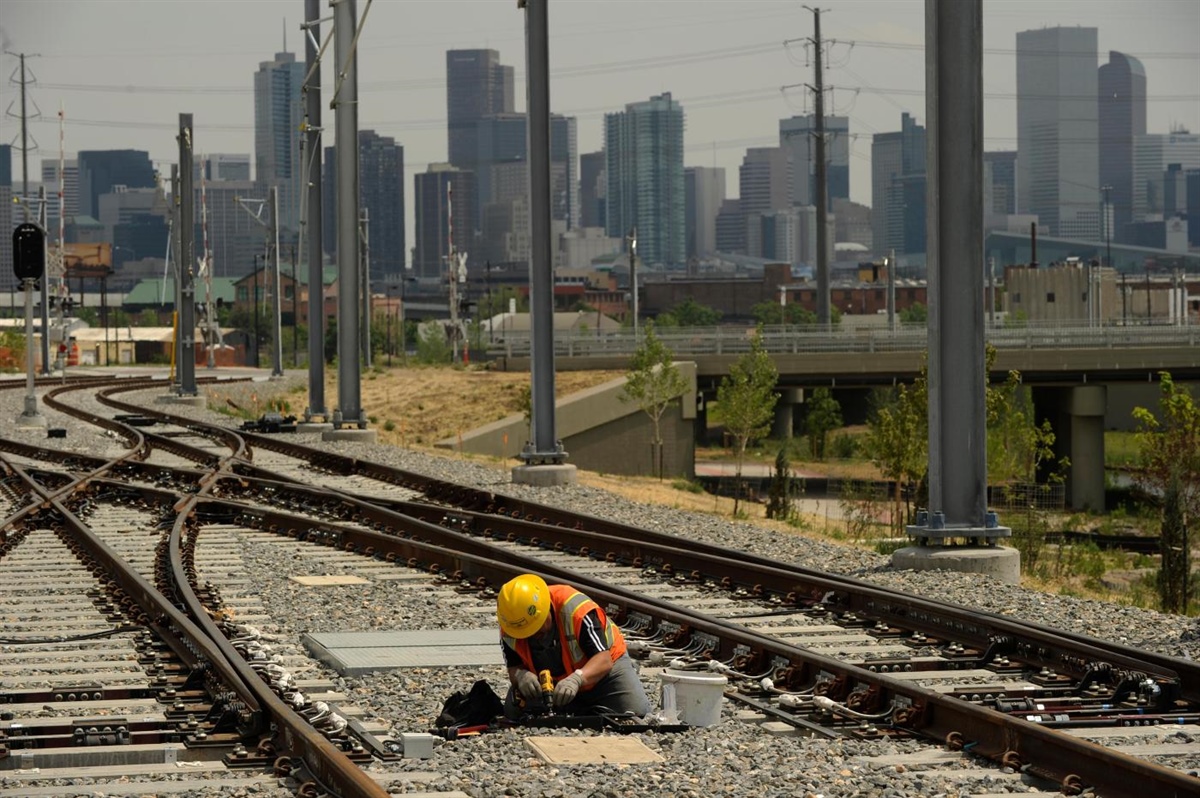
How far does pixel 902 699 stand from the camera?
29.8 ft

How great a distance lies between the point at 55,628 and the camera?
41.1ft

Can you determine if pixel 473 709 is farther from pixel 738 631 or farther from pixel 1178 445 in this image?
pixel 1178 445

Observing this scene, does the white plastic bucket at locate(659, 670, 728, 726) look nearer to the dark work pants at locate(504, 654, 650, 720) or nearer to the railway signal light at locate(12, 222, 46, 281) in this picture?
the dark work pants at locate(504, 654, 650, 720)

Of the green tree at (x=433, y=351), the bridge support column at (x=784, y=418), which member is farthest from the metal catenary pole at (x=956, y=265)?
the green tree at (x=433, y=351)

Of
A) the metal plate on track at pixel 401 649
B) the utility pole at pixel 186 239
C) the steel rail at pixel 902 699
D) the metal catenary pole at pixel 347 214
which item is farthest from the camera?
the utility pole at pixel 186 239

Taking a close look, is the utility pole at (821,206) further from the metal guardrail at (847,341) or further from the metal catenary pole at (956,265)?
the metal catenary pole at (956,265)

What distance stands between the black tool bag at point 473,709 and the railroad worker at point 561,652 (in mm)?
107

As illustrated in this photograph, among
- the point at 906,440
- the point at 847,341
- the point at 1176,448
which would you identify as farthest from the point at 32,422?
the point at 847,341

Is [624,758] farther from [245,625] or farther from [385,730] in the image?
[245,625]

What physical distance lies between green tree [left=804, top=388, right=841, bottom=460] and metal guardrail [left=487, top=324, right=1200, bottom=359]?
5.83 metres

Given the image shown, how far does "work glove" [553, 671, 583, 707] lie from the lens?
28.9 feet

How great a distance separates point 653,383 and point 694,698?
45017mm

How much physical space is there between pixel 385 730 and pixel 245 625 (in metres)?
3.95

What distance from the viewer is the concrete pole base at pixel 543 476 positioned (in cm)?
2539
